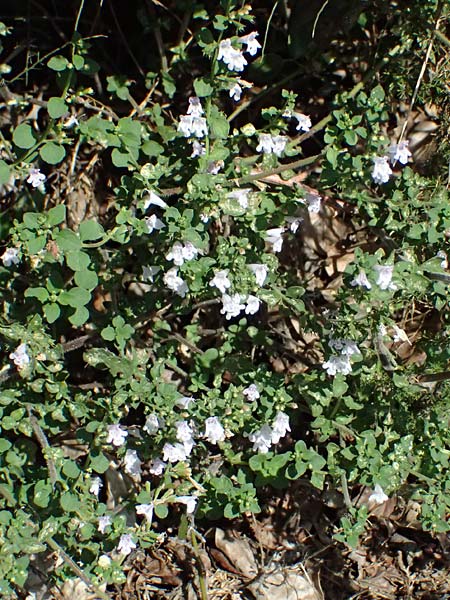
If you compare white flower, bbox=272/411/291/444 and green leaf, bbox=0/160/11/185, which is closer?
green leaf, bbox=0/160/11/185

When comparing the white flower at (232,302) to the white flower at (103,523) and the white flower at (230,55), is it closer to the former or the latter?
the white flower at (230,55)

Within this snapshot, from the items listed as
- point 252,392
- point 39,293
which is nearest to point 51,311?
point 39,293

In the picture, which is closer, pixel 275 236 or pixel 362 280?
pixel 362 280

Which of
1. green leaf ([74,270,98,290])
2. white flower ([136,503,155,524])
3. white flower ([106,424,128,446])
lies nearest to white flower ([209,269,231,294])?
green leaf ([74,270,98,290])

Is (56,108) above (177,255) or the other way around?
above

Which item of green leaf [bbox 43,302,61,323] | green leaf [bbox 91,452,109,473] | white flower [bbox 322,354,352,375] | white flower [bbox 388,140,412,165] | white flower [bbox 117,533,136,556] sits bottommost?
white flower [bbox 117,533,136,556]

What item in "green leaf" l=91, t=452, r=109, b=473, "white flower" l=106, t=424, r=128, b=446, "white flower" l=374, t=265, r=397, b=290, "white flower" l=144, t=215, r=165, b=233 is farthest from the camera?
"green leaf" l=91, t=452, r=109, b=473

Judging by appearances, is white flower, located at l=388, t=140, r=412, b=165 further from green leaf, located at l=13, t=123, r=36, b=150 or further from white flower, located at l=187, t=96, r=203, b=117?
green leaf, located at l=13, t=123, r=36, b=150

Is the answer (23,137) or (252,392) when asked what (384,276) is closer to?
(252,392)
